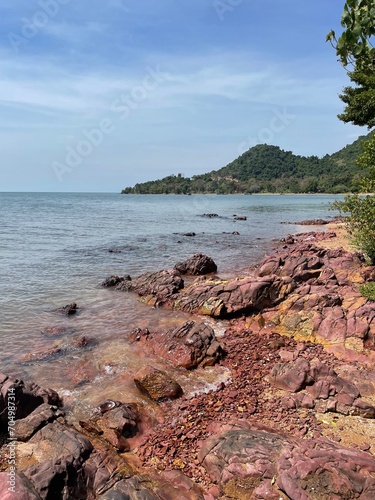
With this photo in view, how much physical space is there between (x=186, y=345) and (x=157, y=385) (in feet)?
7.74

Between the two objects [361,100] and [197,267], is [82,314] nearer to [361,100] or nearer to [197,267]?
[197,267]

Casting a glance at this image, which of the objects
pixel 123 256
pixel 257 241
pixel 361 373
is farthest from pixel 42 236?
pixel 361 373

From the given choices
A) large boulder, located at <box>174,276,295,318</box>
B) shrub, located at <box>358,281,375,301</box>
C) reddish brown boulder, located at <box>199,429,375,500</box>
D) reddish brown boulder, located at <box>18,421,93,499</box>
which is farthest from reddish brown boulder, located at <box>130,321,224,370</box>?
shrub, located at <box>358,281,375,301</box>

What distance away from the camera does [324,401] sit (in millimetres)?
8805

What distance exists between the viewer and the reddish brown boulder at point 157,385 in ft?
31.9

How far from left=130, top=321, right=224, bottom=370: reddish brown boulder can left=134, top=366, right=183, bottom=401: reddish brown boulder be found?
5.25 ft

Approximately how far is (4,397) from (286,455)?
6.26 m

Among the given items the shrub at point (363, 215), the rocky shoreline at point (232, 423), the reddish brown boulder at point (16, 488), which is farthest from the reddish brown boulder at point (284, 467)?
the shrub at point (363, 215)

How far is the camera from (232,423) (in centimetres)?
810

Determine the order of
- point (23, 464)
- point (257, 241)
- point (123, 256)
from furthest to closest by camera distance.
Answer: point (257, 241)
point (123, 256)
point (23, 464)

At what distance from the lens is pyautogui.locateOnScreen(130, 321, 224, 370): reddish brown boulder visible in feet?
38.2

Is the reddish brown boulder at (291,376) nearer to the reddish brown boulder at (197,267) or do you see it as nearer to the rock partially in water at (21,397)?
the rock partially in water at (21,397)

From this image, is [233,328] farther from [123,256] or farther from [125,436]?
[123,256]

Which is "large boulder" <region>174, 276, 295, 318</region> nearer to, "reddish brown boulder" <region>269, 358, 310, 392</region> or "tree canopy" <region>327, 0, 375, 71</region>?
"reddish brown boulder" <region>269, 358, 310, 392</region>
